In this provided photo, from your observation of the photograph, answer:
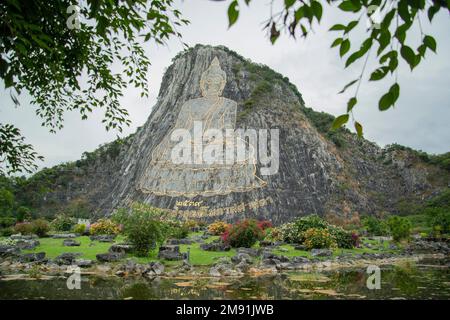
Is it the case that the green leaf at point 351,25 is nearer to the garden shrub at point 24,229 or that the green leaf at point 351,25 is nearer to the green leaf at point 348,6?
the green leaf at point 348,6

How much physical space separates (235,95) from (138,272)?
116ft

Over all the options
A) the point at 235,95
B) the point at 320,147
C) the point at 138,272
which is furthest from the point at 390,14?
the point at 235,95

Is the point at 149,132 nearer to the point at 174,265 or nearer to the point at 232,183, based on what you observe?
the point at 232,183

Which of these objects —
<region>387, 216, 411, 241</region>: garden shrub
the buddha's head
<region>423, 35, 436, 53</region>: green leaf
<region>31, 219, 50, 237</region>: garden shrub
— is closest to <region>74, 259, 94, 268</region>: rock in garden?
<region>31, 219, 50, 237</region>: garden shrub

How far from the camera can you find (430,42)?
2006mm

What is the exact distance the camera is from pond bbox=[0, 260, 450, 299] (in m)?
8.16

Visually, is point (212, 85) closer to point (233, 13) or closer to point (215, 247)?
point (215, 247)

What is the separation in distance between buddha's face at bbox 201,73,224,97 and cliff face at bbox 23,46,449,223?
15.2 inches

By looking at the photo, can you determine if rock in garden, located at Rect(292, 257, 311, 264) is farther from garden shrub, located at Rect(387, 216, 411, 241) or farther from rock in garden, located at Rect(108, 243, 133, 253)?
garden shrub, located at Rect(387, 216, 411, 241)

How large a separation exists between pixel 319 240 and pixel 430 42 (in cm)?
1642

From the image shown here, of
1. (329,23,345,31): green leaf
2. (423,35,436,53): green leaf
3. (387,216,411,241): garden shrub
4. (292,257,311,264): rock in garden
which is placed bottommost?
(292,257,311,264): rock in garden

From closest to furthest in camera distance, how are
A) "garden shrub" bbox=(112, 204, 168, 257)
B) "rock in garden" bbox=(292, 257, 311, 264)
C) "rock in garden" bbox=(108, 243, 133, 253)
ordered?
"rock in garden" bbox=(292, 257, 311, 264)
"garden shrub" bbox=(112, 204, 168, 257)
"rock in garden" bbox=(108, 243, 133, 253)

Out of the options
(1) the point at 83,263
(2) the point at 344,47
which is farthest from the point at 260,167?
(2) the point at 344,47

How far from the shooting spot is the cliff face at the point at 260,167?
3566 centimetres
